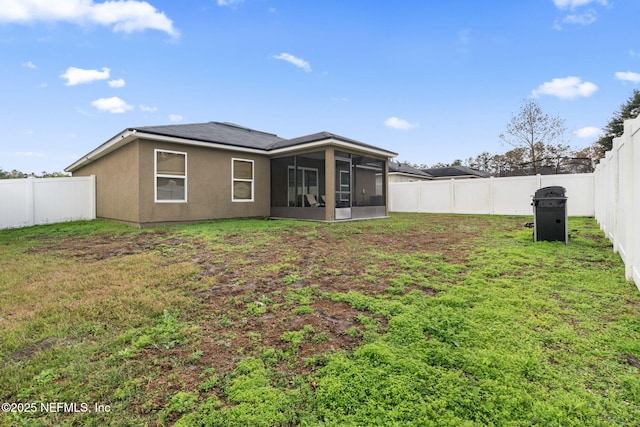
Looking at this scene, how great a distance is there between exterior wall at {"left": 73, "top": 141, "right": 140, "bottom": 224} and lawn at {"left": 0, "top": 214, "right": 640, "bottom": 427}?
4569 millimetres

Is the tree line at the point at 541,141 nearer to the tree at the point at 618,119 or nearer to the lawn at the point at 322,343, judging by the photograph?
the tree at the point at 618,119

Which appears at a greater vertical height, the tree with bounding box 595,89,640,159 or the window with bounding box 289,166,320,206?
the tree with bounding box 595,89,640,159

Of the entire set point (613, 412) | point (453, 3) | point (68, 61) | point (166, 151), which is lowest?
point (613, 412)

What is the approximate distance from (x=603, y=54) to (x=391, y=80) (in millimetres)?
9498

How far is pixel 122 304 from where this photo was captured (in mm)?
3037

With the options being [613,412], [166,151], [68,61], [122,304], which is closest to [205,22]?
Answer: [166,151]

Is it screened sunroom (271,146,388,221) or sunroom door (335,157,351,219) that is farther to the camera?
sunroom door (335,157,351,219)

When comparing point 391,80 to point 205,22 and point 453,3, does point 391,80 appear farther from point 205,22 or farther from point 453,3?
point 205,22

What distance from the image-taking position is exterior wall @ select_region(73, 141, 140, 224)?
8906mm

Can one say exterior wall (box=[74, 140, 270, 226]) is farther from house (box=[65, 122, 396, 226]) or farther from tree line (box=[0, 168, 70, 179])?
tree line (box=[0, 168, 70, 179])

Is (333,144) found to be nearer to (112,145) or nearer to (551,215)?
(551,215)

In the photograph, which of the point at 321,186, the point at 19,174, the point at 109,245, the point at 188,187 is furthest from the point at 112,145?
the point at 19,174

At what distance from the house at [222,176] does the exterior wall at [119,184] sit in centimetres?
3

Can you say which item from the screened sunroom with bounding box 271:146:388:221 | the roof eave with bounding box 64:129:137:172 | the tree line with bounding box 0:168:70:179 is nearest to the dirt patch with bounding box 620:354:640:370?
the screened sunroom with bounding box 271:146:388:221
